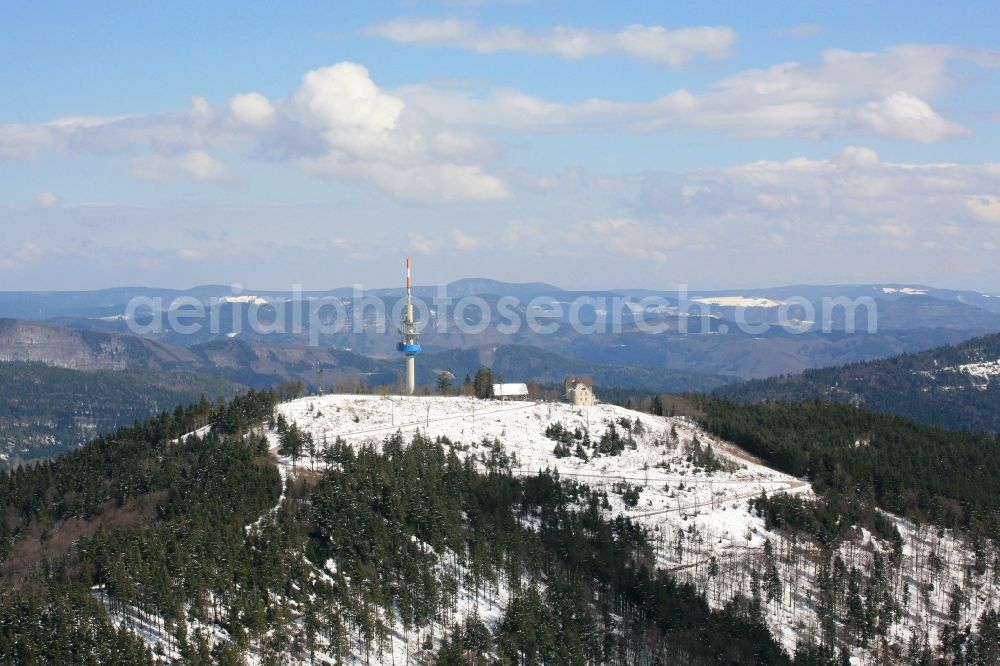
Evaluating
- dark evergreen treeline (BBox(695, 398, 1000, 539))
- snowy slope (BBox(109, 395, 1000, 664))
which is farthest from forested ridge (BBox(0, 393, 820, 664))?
dark evergreen treeline (BBox(695, 398, 1000, 539))

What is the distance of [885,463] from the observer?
171750 millimetres

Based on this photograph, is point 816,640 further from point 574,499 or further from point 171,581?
point 171,581

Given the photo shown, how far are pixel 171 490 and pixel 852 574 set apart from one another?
89587 mm

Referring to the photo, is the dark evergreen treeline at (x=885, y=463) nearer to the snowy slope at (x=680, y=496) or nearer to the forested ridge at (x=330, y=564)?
the snowy slope at (x=680, y=496)

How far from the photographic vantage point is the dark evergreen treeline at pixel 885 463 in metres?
156

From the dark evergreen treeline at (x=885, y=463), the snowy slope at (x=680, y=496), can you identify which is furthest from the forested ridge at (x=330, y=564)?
the dark evergreen treeline at (x=885, y=463)

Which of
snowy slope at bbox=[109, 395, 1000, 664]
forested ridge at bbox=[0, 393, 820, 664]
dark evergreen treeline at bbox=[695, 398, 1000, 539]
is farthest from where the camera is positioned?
dark evergreen treeline at bbox=[695, 398, 1000, 539]

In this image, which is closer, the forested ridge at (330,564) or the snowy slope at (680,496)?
the forested ridge at (330,564)

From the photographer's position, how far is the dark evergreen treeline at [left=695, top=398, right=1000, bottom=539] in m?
156

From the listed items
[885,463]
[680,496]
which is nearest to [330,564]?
[680,496]

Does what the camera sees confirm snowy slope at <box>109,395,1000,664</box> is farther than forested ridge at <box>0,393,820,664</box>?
Yes

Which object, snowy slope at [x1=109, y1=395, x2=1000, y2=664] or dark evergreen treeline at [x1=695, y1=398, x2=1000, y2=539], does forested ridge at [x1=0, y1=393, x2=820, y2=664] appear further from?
dark evergreen treeline at [x1=695, y1=398, x2=1000, y2=539]

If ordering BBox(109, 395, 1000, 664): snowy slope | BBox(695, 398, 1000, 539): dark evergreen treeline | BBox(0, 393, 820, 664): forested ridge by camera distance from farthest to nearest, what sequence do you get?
BBox(695, 398, 1000, 539): dark evergreen treeline → BBox(109, 395, 1000, 664): snowy slope → BBox(0, 393, 820, 664): forested ridge

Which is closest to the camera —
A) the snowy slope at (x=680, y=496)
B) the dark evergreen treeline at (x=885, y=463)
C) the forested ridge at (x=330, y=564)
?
the forested ridge at (x=330, y=564)
